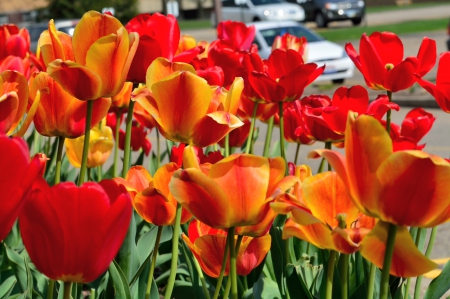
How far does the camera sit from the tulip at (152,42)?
6.81 ft

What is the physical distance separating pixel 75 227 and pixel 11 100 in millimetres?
507

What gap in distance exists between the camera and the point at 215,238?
5.45ft

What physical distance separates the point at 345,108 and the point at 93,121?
1.95ft

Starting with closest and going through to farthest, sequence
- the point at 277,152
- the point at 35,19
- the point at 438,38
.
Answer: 1. the point at 277,152
2. the point at 438,38
3. the point at 35,19

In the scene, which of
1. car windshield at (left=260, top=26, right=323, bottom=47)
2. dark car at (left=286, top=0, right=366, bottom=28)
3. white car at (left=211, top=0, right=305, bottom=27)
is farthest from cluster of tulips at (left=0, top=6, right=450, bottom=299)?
dark car at (left=286, top=0, right=366, bottom=28)

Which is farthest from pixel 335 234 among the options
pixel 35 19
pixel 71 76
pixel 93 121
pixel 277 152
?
pixel 35 19

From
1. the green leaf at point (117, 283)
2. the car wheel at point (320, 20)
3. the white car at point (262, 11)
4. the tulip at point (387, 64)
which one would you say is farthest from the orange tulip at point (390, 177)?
the car wheel at point (320, 20)

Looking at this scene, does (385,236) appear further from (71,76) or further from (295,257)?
(295,257)

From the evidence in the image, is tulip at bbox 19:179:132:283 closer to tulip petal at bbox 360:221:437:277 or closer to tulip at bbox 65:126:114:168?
tulip petal at bbox 360:221:437:277

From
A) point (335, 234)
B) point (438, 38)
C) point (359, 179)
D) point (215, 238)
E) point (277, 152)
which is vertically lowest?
point (438, 38)

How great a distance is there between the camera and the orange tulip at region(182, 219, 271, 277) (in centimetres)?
167

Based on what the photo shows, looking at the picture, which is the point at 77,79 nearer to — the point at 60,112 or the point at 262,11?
the point at 60,112

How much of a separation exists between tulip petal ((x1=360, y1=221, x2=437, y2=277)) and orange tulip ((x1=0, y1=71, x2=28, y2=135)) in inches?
24.8

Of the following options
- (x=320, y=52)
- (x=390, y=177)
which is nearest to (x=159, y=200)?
(x=390, y=177)
